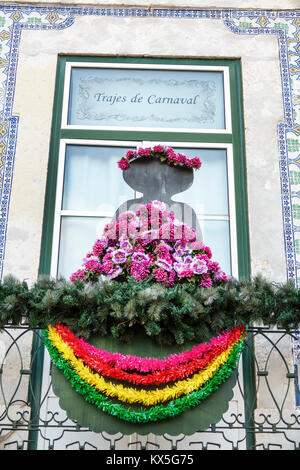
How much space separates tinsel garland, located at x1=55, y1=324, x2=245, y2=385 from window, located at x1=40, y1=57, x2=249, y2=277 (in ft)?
3.30

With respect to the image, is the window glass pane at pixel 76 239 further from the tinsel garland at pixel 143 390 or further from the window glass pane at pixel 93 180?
the tinsel garland at pixel 143 390

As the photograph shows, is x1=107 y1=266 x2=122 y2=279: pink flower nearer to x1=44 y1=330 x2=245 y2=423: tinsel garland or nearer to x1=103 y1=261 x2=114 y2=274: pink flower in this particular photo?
x1=103 y1=261 x2=114 y2=274: pink flower

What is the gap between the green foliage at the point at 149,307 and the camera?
329 cm

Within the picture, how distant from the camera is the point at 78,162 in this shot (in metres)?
4.69

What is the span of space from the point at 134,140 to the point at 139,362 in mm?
1936

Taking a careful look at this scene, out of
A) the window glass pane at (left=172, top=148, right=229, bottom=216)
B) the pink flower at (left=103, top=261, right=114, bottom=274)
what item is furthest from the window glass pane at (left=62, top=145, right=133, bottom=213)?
the pink flower at (left=103, top=261, right=114, bottom=274)

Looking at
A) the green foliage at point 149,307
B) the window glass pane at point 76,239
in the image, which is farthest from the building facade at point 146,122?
the green foliage at point 149,307

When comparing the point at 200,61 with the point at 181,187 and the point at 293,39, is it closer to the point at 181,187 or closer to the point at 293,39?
the point at 293,39

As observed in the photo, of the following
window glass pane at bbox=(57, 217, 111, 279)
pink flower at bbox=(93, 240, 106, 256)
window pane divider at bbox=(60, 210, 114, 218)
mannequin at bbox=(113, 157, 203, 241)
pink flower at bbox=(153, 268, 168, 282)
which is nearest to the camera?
pink flower at bbox=(153, 268, 168, 282)

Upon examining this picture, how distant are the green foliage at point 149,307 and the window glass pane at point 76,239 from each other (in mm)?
844

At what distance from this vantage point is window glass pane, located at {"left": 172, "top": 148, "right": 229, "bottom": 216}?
4562 millimetres

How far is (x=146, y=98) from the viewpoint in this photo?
492 cm

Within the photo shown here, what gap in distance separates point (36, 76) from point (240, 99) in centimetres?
148
